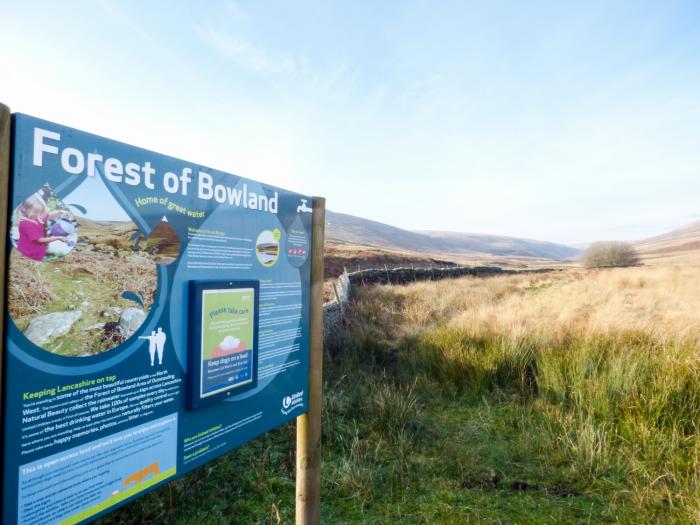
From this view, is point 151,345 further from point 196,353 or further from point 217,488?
point 217,488

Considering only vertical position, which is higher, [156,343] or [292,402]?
[156,343]

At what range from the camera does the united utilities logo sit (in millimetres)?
2461

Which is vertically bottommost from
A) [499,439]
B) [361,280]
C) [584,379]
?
[499,439]

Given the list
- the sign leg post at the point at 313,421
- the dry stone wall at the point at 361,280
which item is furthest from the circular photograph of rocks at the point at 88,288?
the dry stone wall at the point at 361,280

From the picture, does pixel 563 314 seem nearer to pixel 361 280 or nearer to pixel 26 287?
pixel 26 287

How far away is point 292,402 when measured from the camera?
2533 millimetres

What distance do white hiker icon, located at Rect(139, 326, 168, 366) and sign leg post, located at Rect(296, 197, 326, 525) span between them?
1.11m

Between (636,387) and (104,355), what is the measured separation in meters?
4.79

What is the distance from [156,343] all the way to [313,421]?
1325 millimetres

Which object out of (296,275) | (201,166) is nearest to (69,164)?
(201,166)

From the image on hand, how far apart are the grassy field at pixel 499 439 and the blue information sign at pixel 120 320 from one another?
3.98 ft

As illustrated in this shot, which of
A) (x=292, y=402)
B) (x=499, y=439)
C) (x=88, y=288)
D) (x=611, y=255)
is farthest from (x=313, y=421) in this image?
(x=611, y=255)

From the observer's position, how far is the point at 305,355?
2660 millimetres

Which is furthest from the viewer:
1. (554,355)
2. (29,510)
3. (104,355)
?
(554,355)
